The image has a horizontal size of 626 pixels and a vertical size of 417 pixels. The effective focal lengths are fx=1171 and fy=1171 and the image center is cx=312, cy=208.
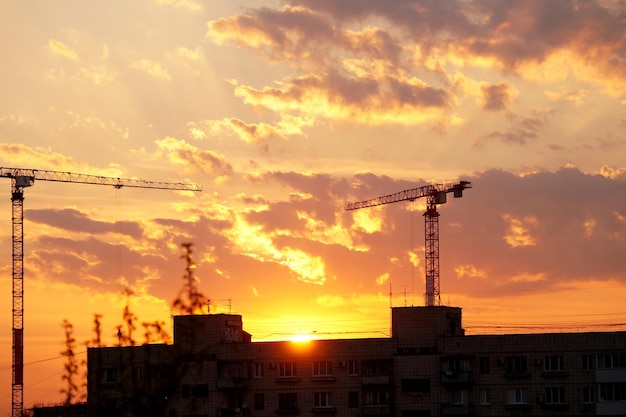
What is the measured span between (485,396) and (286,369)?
2361 centimetres

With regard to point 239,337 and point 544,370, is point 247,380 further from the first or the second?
point 544,370

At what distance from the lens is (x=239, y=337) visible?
147 metres

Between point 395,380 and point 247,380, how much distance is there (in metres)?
17.8

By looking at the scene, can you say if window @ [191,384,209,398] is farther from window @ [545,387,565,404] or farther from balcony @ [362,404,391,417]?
window @ [545,387,565,404]

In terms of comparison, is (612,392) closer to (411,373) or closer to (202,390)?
(411,373)

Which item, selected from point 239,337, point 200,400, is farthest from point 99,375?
point 239,337

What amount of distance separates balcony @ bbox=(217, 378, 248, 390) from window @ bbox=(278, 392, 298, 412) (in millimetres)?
4493

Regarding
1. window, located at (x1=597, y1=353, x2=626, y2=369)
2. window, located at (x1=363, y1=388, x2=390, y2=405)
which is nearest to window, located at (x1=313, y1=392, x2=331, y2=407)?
window, located at (x1=363, y1=388, x2=390, y2=405)

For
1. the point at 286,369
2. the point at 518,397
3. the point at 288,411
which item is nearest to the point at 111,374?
the point at 286,369

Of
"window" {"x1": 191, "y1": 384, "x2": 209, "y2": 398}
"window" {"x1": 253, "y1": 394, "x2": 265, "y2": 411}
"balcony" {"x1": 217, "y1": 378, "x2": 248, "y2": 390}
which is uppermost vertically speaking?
"balcony" {"x1": 217, "y1": 378, "x2": 248, "y2": 390}

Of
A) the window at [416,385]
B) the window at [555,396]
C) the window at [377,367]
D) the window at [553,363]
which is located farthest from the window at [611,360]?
the window at [377,367]

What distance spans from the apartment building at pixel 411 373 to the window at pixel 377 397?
0.12 meters

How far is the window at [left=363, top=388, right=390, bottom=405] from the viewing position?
443ft

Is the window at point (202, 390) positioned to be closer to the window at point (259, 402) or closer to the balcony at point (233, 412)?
the balcony at point (233, 412)
